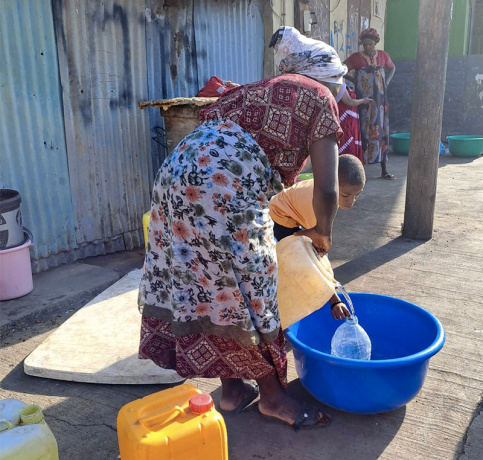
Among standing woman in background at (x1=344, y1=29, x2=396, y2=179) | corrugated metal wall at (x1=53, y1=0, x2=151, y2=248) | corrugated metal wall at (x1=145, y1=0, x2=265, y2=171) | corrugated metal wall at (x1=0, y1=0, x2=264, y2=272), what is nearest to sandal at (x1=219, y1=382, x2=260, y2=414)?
corrugated metal wall at (x1=0, y1=0, x2=264, y2=272)

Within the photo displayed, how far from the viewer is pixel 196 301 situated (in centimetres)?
208

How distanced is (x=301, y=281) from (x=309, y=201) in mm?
567

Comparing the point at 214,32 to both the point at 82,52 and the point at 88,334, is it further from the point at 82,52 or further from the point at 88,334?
the point at 88,334

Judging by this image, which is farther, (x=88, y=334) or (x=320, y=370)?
(x=88, y=334)

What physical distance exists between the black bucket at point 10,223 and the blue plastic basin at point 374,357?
1945mm

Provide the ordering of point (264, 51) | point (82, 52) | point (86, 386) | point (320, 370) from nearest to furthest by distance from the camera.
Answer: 1. point (320, 370)
2. point (86, 386)
3. point (82, 52)
4. point (264, 51)

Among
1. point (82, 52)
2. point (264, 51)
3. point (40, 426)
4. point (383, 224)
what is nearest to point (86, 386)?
point (40, 426)

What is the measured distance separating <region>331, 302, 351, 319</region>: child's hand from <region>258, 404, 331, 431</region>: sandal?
0.42m

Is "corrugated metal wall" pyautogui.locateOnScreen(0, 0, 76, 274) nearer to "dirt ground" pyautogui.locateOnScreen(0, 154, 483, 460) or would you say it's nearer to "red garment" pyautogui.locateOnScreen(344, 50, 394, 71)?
"dirt ground" pyautogui.locateOnScreen(0, 154, 483, 460)

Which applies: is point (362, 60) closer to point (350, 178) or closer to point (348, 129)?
point (348, 129)

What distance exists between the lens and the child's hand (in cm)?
248

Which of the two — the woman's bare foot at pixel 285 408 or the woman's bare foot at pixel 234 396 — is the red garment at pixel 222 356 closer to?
the woman's bare foot at pixel 285 408

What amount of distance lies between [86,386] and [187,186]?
1.29m

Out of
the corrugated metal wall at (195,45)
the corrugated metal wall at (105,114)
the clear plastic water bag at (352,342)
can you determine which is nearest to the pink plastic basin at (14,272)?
the corrugated metal wall at (105,114)
